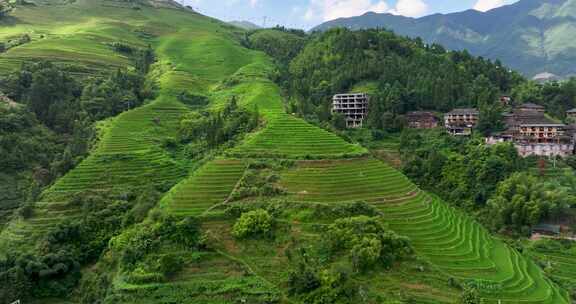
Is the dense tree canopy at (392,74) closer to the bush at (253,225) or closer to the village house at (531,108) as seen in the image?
the village house at (531,108)

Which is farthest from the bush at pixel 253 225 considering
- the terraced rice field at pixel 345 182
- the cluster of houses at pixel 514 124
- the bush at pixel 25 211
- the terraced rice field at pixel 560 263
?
the cluster of houses at pixel 514 124

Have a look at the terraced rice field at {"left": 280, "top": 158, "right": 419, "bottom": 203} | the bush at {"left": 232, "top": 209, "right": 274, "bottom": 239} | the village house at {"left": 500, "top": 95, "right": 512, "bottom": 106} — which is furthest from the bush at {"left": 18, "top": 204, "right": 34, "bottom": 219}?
the village house at {"left": 500, "top": 95, "right": 512, "bottom": 106}

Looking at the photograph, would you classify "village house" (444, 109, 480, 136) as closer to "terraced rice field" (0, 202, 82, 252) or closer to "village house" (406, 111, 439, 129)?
"village house" (406, 111, 439, 129)

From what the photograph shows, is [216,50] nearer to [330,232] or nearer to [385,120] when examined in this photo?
[385,120]

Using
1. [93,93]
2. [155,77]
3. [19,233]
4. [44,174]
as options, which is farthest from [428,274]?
Result: [155,77]

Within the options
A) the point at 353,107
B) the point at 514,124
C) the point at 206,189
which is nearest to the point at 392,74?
the point at 353,107

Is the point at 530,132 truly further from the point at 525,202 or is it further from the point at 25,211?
the point at 25,211
